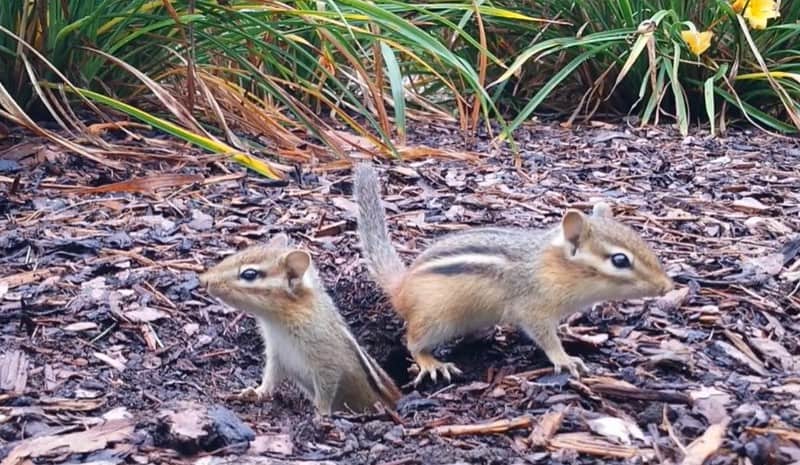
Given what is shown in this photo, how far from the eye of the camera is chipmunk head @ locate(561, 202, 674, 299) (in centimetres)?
399

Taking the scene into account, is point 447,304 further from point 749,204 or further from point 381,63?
point 381,63

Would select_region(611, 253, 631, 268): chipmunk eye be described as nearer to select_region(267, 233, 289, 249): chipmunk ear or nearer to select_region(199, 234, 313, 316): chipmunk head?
select_region(199, 234, 313, 316): chipmunk head

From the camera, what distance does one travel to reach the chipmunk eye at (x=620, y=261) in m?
3.99

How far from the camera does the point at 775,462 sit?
2986 mm

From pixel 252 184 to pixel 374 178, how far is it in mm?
1383

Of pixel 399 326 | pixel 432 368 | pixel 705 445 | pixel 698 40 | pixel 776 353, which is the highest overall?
pixel 698 40

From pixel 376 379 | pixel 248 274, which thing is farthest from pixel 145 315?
pixel 376 379

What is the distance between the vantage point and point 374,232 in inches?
→ 181

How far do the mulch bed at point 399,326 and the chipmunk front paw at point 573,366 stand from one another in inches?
2.1

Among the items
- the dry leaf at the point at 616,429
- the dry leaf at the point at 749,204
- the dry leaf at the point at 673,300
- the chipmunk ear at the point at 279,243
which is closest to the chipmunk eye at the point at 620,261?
the dry leaf at the point at 673,300

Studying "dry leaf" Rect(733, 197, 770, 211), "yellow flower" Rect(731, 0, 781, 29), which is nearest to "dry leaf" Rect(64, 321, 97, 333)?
"dry leaf" Rect(733, 197, 770, 211)

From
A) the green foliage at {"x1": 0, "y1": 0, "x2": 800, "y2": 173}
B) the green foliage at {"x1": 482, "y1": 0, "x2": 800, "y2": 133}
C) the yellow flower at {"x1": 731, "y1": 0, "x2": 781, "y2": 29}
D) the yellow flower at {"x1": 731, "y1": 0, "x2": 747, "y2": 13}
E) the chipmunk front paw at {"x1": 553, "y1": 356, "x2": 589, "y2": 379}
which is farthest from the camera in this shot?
the green foliage at {"x1": 482, "y1": 0, "x2": 800, "y2": 133}

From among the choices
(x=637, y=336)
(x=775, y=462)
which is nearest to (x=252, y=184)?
(x=637, y=336)

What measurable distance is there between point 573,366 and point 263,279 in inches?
45.7
